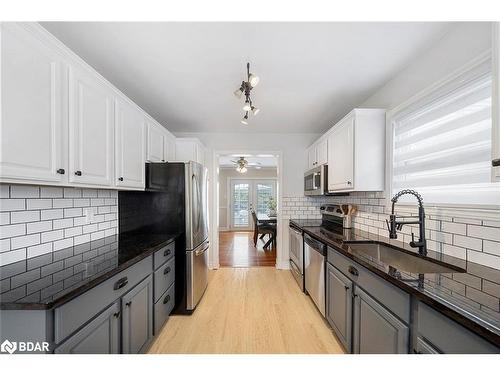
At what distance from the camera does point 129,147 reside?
81.7 inches

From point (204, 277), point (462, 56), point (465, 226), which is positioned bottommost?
point (204, 277)

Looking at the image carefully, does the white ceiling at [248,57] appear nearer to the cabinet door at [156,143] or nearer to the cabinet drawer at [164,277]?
the cabinet door at [156,143]

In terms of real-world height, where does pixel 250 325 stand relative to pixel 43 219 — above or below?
below

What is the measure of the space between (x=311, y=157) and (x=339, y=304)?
238cm

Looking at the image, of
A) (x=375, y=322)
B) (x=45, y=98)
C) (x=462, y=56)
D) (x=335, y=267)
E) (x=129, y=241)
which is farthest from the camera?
(x=129, y=241)

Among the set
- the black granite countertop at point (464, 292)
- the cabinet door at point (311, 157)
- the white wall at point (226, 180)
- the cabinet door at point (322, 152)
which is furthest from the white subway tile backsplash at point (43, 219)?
the white wall at point (226, 180)

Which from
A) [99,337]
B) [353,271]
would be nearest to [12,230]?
[99,337]

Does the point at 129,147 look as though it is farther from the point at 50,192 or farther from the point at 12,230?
the point at 12,230

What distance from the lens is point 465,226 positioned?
1399 millimetres

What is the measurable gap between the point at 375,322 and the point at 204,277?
2.04 meters

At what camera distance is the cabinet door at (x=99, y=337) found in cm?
102

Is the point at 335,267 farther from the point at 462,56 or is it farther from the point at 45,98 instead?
the point at 45,98

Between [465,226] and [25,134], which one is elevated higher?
[25,134]
